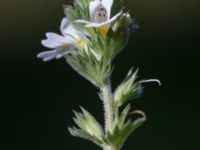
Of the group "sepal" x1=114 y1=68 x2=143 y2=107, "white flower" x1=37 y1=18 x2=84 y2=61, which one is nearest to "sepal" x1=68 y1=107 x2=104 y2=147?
"sepal" x1=114 y1=68 x2=143 y2=107

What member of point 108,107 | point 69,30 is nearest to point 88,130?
point 108,107

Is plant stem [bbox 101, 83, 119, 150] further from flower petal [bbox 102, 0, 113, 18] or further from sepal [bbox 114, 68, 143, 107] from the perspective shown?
flower petal [bbox 102, 0, 113, 18]

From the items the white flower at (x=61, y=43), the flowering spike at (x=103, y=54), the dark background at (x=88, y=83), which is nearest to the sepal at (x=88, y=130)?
the flowering spike at (x=103, y=54)
